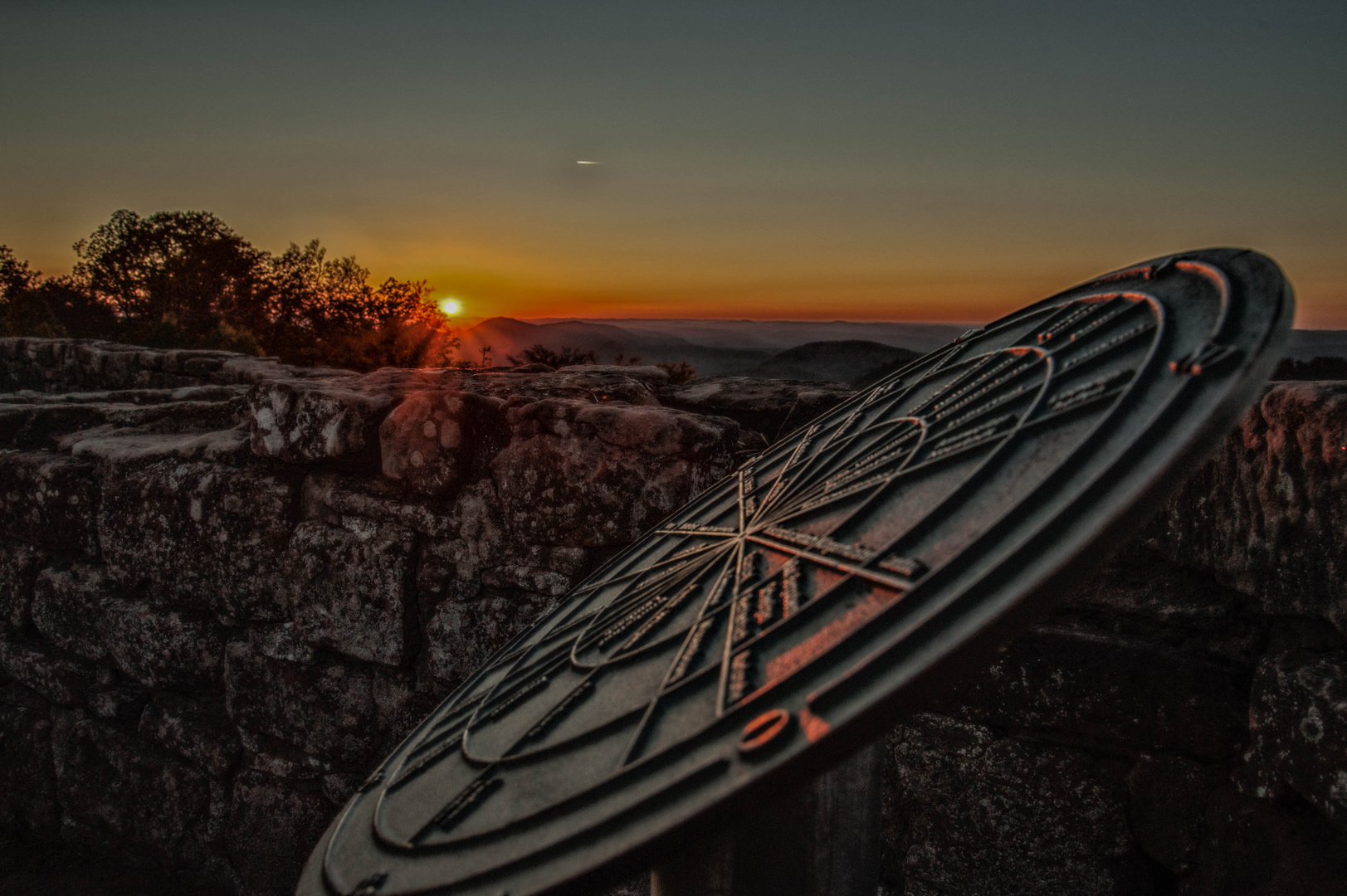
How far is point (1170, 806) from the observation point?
5.40 feet

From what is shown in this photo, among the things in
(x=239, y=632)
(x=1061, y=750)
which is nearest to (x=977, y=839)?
(x=1061, y=750)

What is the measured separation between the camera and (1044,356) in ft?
3.73

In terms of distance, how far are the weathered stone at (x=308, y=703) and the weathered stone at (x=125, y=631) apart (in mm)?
196

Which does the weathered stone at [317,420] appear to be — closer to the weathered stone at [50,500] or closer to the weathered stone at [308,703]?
the weathered stone at [308,703]

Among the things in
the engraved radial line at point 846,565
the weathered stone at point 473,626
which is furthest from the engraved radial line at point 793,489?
the weathered stone at point 473,626

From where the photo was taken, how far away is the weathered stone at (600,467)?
2.22 m

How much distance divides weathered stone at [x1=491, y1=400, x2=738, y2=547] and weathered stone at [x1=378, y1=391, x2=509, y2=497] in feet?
0.21

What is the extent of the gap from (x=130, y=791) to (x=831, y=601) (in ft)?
11.3

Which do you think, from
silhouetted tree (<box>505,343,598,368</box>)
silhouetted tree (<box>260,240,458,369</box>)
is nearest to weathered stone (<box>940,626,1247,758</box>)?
silhouetted tree (<box>505,343,598,368</box>)

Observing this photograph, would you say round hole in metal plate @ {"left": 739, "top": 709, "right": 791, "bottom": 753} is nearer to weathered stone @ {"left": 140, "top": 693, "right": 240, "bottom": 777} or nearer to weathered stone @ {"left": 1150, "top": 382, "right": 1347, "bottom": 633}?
weathered stone @ {"left": 1150, "top": 382, "right": 1347, "bottom": 633}

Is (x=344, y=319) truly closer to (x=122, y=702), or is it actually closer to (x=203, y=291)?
(x=203, y=291)

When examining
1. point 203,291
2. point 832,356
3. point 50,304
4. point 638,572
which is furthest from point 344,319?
point 638,572

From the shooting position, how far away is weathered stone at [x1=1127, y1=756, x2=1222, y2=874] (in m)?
1.62

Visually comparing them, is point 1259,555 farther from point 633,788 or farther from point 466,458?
point 466,458
